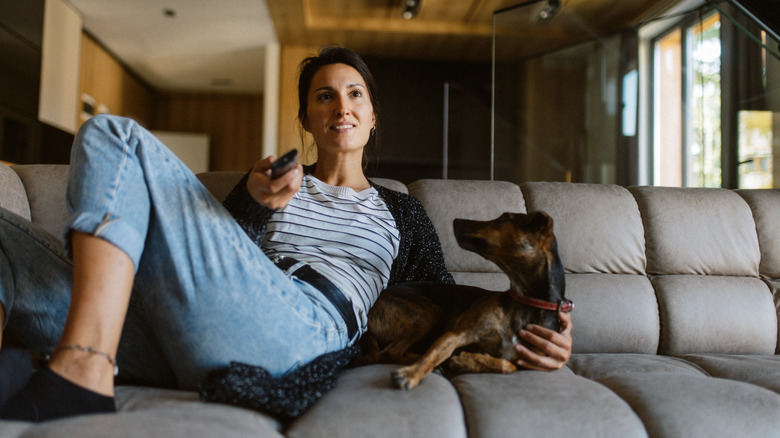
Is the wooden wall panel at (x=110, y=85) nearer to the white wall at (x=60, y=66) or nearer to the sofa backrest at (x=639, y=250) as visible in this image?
the white wall at (x=60, y=66)

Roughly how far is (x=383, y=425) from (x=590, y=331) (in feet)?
3.55

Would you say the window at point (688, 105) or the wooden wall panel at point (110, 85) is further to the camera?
the wooden wall panel at point (110, 85)

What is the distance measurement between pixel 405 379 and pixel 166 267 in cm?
54

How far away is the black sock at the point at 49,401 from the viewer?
0.88m

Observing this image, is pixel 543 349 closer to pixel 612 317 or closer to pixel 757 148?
pixel 612 317

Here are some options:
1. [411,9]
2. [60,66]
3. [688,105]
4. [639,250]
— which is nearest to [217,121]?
[60,66]

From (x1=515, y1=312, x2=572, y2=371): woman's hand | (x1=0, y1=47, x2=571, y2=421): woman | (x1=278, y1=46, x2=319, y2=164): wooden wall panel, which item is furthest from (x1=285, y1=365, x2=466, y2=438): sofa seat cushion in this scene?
(x1=278, y1=46, x2=319, y2=164): wooden wall panel

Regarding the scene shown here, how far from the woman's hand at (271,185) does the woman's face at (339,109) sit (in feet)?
1.70

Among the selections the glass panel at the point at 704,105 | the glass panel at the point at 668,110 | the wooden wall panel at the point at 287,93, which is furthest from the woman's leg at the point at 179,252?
the wooden wall panel at the point at 287,93

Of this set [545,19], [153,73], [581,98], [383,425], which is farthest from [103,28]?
[383,425]

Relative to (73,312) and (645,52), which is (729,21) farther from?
(73,312)

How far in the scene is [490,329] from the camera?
1.35 metres

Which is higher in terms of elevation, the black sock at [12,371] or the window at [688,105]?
the window at [688,105]

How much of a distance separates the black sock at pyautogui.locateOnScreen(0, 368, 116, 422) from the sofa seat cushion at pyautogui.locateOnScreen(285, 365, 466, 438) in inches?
13.9
